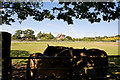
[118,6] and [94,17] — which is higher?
[118,6]

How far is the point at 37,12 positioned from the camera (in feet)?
25.6

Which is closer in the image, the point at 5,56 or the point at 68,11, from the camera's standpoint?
the point at 5,56

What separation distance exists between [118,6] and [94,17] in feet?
5.29

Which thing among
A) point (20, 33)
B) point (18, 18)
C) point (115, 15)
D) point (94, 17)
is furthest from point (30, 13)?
point (20, 33)

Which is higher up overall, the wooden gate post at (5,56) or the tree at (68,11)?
the tree at (68,11)

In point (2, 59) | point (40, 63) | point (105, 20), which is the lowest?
point (40, 63)

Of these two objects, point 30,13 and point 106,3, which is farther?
point 30,13

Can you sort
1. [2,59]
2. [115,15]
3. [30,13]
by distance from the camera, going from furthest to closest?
[30,13], [115,15], [2,59]

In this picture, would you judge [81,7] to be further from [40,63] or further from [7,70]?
[7,70]

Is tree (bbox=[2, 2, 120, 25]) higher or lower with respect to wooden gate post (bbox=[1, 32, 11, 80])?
higher

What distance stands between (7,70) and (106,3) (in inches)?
255

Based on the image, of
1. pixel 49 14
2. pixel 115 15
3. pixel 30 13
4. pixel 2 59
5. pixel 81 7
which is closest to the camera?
pixel 2 59

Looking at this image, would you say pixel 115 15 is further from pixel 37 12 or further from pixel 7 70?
pixel 7 70

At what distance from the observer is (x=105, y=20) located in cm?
689
